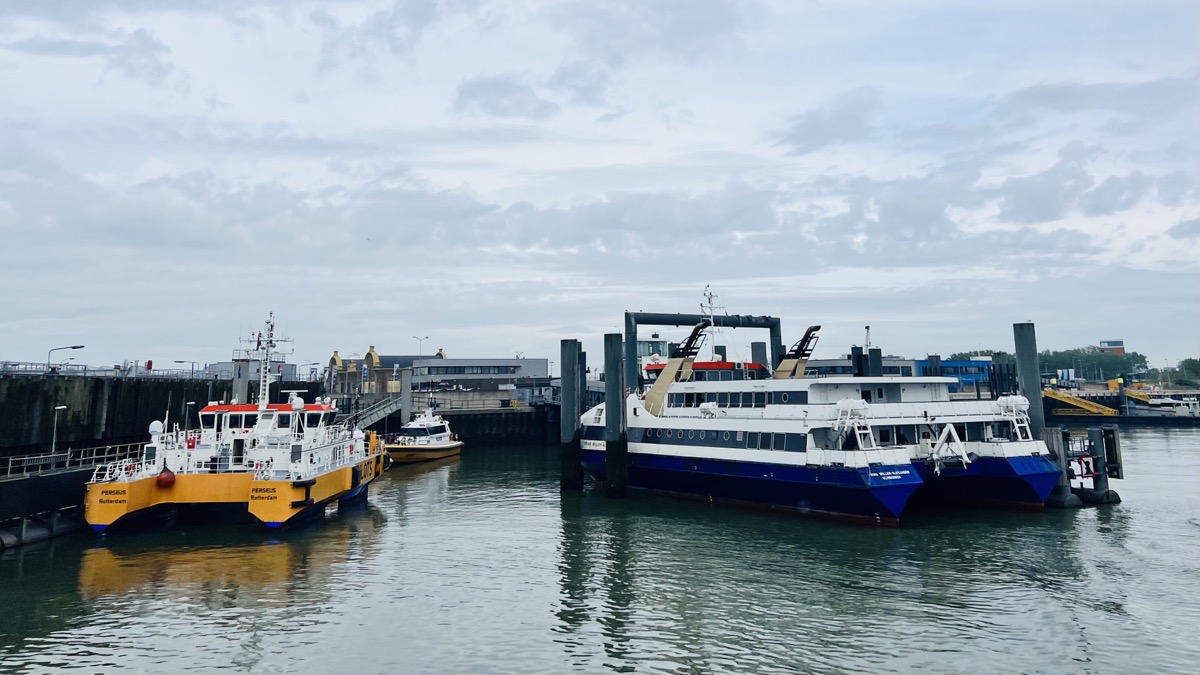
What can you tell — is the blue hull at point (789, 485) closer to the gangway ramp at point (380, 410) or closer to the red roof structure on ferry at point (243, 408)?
the red roof structure on ferry at point (243, 408)

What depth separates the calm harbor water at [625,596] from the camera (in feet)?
52.3

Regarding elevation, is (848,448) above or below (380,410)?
below

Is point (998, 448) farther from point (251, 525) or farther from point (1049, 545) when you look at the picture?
point (251, 525)

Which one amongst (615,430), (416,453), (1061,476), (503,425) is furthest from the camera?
(503,425)

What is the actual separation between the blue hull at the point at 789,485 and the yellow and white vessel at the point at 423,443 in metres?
25.8

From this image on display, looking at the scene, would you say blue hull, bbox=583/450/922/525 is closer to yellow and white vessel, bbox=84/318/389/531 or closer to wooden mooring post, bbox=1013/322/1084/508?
wooden mooring post, bbox=1013/322/1084/508

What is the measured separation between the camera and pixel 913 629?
17406mm

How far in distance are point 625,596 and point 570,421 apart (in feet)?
67.9

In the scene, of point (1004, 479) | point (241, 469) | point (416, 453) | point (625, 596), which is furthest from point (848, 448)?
point (416, 453)

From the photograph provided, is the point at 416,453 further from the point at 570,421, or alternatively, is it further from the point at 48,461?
the point at 48,461

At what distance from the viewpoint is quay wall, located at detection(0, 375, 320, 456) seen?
3193 centimetres

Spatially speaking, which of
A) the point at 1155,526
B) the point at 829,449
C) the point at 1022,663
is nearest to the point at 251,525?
the point at 829,449

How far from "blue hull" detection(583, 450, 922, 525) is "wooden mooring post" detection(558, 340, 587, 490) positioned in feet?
12.1

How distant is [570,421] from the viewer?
41250mm
